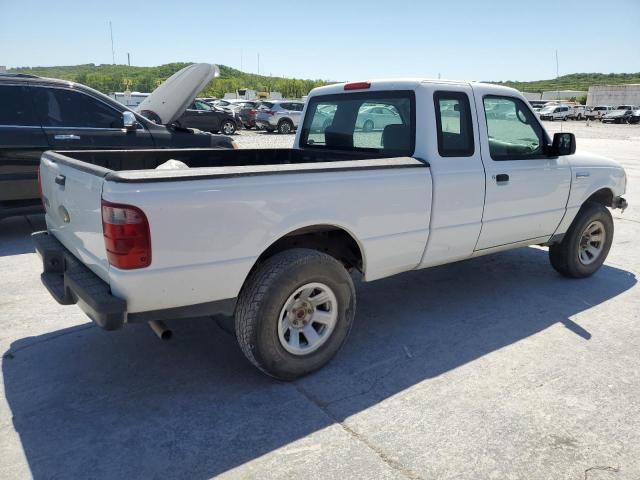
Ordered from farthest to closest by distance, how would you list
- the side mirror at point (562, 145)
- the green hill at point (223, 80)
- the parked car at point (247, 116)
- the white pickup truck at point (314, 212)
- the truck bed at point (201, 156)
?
the green hill at point (223, 80)
the parked car at point (247, 116)
the side mirror at point (562, 145)
the truck bed at point (201, 156)
the white pickup truck at point (314, 212)

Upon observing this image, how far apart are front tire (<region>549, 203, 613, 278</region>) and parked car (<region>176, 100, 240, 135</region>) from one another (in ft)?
63.3

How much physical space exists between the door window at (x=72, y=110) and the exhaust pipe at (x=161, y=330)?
446 centimetres

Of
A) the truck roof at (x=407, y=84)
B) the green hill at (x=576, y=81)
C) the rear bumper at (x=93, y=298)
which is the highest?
the green hill at (x=576, y=81)

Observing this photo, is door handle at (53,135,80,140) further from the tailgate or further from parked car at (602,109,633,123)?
parked car at (602,109,633,123)

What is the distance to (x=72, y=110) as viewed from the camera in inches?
258

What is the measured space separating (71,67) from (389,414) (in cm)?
19342

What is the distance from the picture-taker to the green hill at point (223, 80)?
332ft

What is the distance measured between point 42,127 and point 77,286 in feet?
14.2

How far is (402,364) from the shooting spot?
3.56 meters

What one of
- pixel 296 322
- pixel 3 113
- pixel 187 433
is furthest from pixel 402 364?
pixel 3 113

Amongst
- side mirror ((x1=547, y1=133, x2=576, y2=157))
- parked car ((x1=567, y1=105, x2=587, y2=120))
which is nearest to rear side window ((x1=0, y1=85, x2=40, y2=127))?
side mirror ((x1=547, y1=133, x2=576, y2=157))

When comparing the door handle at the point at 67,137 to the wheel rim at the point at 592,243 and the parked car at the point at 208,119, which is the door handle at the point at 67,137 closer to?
the wheel rim at the point at 592,243

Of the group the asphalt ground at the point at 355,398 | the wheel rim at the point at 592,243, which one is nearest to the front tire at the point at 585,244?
the wheel rim at the point at 592,243

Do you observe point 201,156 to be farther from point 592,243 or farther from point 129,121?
point 592,243
